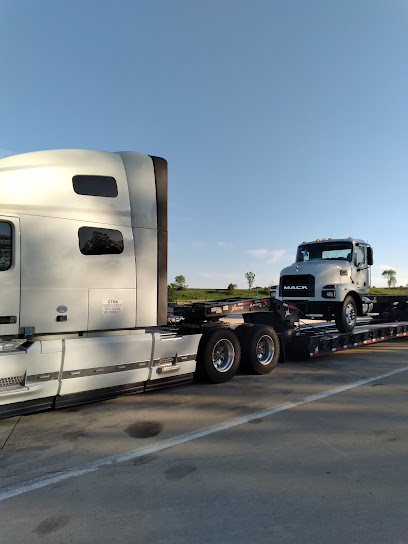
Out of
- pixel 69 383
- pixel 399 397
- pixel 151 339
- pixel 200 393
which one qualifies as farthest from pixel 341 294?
pixel 69 383

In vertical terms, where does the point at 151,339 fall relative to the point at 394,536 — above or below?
above

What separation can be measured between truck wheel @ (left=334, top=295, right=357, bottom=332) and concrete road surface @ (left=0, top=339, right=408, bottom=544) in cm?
393

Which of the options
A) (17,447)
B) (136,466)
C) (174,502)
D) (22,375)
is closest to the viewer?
(174,502)

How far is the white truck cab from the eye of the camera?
1059 centimetres

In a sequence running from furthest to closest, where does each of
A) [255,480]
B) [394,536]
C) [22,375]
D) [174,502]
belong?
[22,375] < [255,480] < [174,502] < [394,536]

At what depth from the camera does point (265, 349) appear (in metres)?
8.53

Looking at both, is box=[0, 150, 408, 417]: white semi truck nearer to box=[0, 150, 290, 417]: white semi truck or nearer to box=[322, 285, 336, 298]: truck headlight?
box=[0, 150, 290, 417]: white semi truck

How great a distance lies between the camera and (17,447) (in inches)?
180

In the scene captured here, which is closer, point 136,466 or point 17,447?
point 136,466

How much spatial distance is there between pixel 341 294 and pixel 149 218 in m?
6.12

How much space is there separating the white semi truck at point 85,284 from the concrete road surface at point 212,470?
542 millimetres

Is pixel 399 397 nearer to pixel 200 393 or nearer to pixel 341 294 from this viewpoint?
pixel 200 393

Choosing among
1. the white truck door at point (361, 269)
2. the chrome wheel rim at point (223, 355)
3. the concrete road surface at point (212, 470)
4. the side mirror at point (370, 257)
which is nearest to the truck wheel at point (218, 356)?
the chrome wheel rim at point (223, 355)

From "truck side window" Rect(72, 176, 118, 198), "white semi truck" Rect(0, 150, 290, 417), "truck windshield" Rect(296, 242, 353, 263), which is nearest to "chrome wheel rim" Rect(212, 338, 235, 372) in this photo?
"white semi truck" Rect(0, 150, 290, 417)
